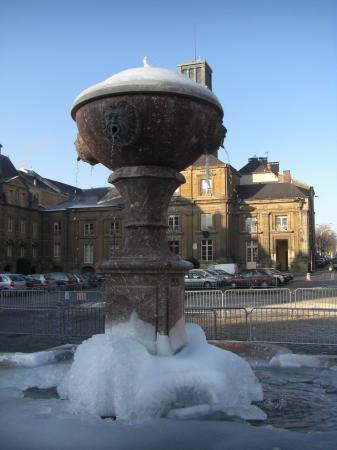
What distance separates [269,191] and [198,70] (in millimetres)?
26707

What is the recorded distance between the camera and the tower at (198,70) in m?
75.4

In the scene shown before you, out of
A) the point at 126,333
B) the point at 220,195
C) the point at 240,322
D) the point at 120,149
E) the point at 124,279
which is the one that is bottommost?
the point at 240,322

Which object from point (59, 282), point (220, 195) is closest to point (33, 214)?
point (220, 195)

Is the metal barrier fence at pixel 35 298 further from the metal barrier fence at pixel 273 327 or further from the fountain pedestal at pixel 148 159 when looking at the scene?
the fountain pedestal at pixel 148 159

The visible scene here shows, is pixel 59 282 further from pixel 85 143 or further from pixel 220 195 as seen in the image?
pixel 85 143

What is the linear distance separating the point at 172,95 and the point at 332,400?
355 centimetres

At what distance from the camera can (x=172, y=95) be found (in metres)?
5.40

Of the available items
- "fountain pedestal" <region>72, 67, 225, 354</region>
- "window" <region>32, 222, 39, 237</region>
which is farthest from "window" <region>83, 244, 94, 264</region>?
"fountain pedestal" <region>72, 67, 225, 354</region>

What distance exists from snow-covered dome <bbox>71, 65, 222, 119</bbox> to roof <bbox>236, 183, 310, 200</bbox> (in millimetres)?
52935

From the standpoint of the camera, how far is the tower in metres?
75.4

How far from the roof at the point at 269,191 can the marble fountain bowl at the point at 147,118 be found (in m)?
52.8

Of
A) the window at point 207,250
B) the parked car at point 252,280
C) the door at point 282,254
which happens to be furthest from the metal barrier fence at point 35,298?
the door at point 282,254

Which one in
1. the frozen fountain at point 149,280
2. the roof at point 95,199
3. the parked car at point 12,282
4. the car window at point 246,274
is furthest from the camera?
the roof at point 95,199

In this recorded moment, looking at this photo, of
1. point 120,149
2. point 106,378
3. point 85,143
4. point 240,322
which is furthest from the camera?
point 240,322
